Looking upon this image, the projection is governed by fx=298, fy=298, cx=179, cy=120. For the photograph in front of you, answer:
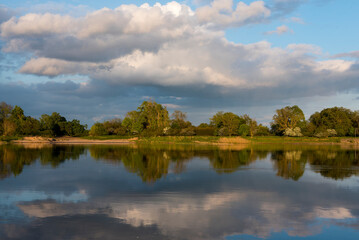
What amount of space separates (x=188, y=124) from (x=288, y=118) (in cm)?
3682

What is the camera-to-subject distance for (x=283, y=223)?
1170 centimetres

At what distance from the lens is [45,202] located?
14.6 metres

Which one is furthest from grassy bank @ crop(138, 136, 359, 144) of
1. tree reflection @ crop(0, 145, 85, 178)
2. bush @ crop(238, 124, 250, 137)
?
tree reflection @ crop(0, 145, 85, 178)

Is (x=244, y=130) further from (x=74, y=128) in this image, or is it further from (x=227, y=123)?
(x=74, y=128)

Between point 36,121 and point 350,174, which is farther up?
point 36,121

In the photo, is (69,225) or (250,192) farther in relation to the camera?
(250,192)

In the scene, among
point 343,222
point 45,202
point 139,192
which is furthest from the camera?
point 139,192

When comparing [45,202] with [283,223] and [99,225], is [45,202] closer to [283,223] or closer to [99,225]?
[99,225]

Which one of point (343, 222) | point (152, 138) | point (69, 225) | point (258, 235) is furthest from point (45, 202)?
point (152, 138)

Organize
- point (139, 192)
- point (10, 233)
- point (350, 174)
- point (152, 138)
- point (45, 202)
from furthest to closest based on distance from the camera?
point (152, 138)
point (350, 174)
point (139, 192)
point (45, 202)
point (10, 233)

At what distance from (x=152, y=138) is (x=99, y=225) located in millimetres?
76400

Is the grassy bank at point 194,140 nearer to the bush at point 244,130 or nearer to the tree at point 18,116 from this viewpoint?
the bush at point 244,130

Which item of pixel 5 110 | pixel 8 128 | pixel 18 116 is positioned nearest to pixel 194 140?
pixel 8 128

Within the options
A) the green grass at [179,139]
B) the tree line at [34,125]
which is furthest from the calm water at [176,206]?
the tree line at [34,125]
